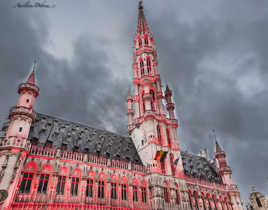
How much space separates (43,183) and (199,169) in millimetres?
43957

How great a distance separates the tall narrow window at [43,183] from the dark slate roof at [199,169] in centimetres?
3535

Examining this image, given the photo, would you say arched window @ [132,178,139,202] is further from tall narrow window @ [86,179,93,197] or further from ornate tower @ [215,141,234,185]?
ornate tower @ [215,141,234,185]

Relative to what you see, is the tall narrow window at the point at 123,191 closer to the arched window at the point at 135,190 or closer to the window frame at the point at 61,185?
the arched window at the point at 135,190

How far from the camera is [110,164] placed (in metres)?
39.5

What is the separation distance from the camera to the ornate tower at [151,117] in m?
46.6

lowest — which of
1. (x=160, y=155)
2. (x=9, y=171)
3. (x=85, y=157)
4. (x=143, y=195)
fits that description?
(x=143, y=195)

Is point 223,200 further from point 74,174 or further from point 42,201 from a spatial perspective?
point 42,201

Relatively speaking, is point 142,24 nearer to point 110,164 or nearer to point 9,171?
point 110,164

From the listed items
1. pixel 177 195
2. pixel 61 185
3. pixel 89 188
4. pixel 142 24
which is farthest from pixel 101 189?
pixel 142 24

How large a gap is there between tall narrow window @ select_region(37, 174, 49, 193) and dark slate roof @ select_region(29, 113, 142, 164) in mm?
5992

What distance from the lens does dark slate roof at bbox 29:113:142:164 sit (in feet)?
126

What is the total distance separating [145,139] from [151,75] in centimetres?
1961

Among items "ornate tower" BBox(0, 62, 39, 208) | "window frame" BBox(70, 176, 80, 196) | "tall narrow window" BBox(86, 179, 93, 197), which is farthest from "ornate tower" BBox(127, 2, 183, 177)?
"ornate tower" BBox(0, 62, 39, 208)

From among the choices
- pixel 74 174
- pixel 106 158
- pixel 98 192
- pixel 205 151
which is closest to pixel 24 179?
pixel 74 174
